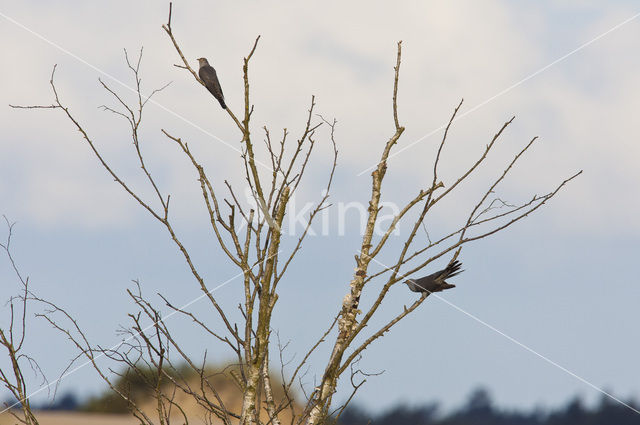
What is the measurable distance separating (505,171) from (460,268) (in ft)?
1.58

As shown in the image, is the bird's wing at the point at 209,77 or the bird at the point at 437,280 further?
the bird's wing at the point at 209,77

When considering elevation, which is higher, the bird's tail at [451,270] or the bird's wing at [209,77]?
the bird's wing at [209,77]

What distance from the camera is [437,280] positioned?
312cm

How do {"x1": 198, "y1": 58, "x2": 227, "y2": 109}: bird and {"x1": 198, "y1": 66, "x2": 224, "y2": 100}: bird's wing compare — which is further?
{"x1": 198, "y1": 66, "x2": 224, "y2": 100}: bird's wing

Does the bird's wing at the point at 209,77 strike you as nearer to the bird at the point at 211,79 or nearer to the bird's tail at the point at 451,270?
the bird at the point at 211,79

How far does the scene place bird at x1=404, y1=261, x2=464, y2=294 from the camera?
3115 millimetres

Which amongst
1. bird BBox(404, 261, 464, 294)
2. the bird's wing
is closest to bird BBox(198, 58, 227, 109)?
the bird's wing

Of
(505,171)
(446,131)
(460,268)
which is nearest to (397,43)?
(446,131)

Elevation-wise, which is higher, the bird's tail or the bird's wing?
the bird's wing

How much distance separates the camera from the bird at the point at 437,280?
3115mm

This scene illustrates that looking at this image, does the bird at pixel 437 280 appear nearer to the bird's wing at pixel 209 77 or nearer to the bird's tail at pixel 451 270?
the bird's tail at pixel 451 270

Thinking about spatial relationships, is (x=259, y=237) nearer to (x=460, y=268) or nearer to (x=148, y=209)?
(x=148, y=209)

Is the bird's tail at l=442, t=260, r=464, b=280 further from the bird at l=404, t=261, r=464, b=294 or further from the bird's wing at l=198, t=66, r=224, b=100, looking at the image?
the bird's wing at l=198, t=66, r=224, b=100

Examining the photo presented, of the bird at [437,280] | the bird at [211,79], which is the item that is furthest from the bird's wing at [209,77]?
the bird at [437,280]
